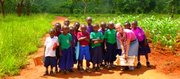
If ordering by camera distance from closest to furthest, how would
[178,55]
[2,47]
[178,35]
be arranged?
[2,47], [178,55], [178,35]

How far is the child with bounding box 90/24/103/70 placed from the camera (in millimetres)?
9930

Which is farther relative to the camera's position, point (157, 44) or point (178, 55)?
point (157, 44)

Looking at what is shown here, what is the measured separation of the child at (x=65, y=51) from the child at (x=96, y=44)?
0.63m

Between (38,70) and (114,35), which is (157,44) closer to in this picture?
(114,35)

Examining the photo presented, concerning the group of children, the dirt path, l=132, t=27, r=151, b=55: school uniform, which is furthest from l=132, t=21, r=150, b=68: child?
the dirt path

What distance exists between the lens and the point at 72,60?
997 centimetres

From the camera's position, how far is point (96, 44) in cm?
1001

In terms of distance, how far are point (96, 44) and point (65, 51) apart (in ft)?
2.83

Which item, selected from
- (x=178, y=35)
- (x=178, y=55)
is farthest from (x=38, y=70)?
(x=178, y=35)

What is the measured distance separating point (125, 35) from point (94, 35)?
0.84 metres

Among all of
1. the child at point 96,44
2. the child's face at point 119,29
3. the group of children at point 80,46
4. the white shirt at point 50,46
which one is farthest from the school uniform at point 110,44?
the white shirt at point 50,46

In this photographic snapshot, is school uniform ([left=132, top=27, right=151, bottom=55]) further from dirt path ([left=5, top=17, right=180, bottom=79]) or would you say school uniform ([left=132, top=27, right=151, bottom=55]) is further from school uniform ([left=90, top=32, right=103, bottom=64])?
school uniform ([left=90, top=32, right=103, bottom=64])

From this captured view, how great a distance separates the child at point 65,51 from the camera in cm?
963

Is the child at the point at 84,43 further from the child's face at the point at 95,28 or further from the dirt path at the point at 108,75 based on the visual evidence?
the dirt path at the point at 108,75
